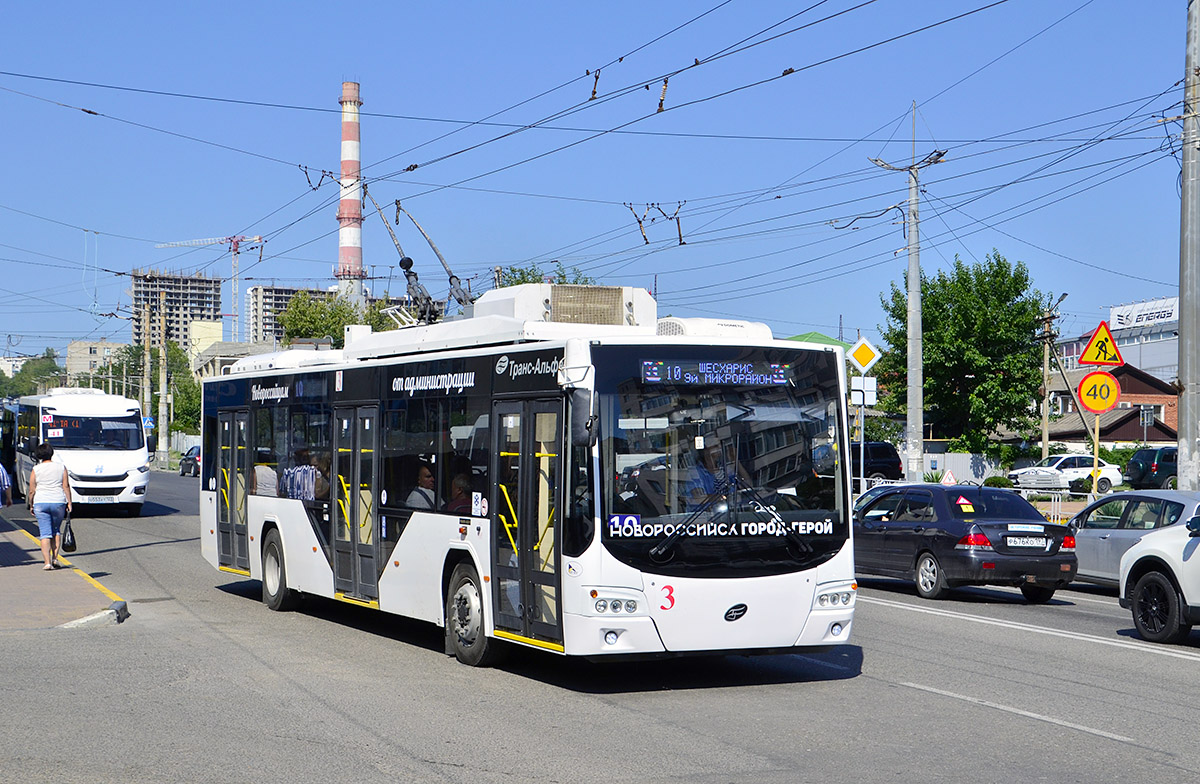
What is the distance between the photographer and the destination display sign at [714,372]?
9648 mm

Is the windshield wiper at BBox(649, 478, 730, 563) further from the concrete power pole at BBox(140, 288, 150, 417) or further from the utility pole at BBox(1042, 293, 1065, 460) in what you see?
the concrete power pole at BBox(140, 288, 150, 417)

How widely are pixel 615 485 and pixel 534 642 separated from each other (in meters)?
1.43

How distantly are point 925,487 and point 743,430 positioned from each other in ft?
27.3

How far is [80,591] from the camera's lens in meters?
15.2

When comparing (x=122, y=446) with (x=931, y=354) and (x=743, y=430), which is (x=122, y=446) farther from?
(x=931, y=354)

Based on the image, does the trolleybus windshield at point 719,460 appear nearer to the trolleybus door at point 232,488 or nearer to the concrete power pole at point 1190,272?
the trolleybus door at point 232,488

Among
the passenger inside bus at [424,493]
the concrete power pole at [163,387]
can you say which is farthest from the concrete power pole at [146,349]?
the passenger inside bus at [424,493]

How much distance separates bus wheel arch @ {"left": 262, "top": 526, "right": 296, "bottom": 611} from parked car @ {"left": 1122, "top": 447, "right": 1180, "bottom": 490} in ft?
110

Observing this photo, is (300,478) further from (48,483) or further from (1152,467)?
(1152,467)

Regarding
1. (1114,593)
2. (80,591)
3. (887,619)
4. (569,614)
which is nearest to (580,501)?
(569,614)

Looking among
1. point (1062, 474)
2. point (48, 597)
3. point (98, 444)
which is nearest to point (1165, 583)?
point (48, 597)

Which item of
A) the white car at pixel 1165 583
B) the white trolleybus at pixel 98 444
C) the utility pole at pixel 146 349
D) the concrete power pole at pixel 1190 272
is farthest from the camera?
the utility pole at pixel 146 349

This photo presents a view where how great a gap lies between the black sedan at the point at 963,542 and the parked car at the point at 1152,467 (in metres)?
27.3

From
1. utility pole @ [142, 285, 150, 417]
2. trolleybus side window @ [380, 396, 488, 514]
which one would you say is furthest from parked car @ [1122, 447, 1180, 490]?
utility pole @ [142, 285, 150, 417]
